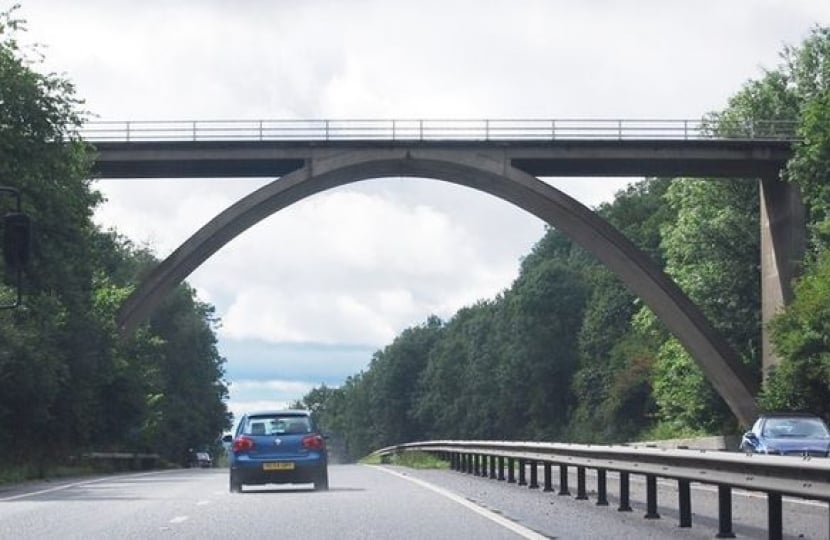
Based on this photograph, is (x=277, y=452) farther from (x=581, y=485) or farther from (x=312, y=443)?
(x=581, y=485)

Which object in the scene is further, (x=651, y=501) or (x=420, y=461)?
(x=420, y=461)

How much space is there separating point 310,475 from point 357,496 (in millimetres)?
3481

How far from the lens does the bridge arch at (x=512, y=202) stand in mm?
49031

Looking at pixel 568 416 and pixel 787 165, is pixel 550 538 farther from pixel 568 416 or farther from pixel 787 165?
pixel 568 416

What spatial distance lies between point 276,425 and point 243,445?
0.67m

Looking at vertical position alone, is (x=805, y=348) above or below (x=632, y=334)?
below

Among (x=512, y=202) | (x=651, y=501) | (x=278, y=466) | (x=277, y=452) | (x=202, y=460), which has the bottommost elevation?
(x=202, y=460)

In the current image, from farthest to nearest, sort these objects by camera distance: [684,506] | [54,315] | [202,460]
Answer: [202,460] → [54,315] → [684,506]

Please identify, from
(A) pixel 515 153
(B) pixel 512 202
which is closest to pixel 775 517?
(A) pixel 515 153

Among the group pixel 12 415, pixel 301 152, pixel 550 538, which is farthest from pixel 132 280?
pixel 550 538

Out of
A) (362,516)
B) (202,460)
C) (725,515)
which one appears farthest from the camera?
(202,460)

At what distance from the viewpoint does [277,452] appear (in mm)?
23766

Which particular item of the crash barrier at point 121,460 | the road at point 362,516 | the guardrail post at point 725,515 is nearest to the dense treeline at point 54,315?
the crash barrier at point 121,460

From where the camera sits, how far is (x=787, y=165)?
49562mm
